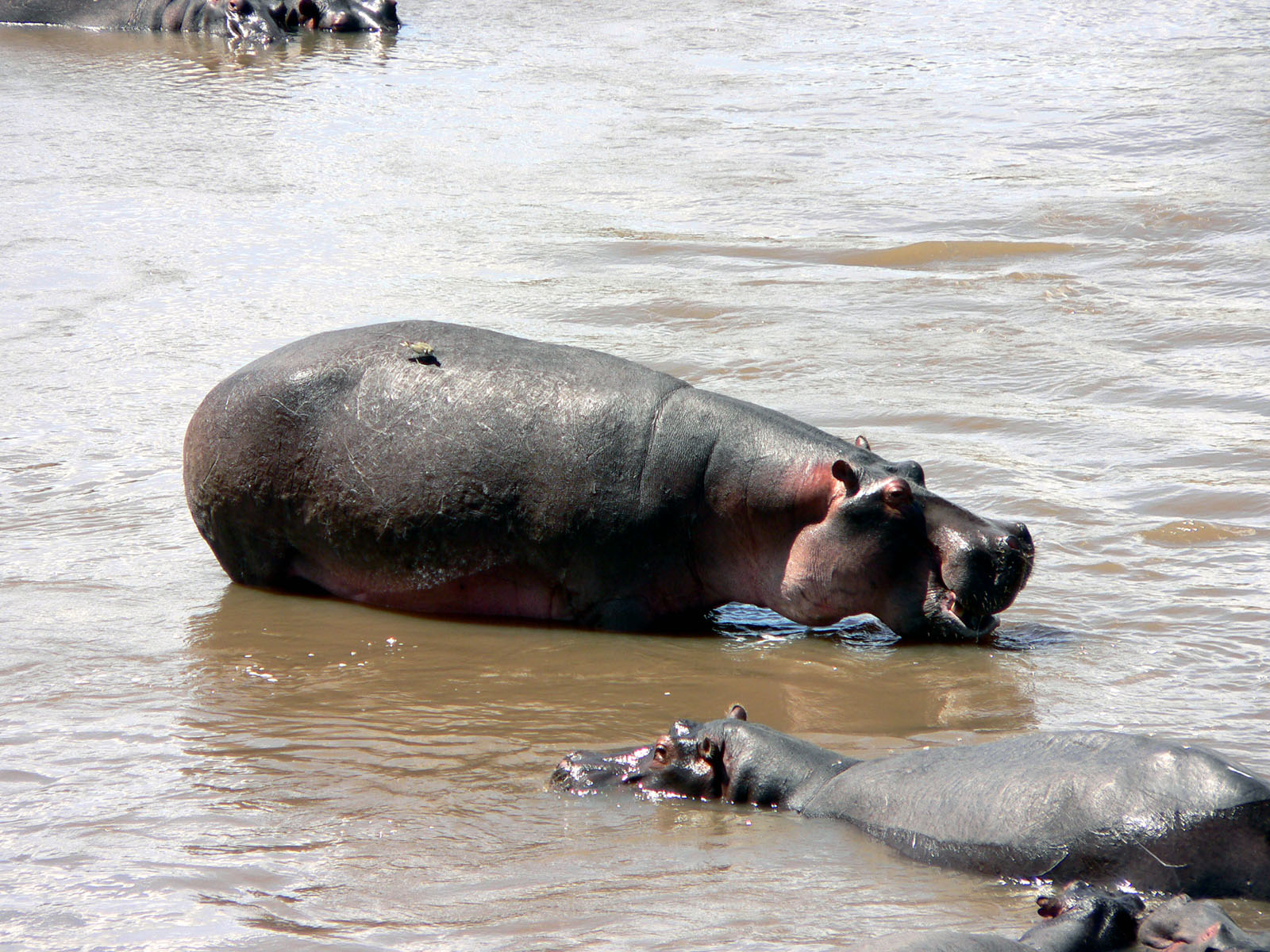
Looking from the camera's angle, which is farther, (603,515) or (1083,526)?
(1083,526)

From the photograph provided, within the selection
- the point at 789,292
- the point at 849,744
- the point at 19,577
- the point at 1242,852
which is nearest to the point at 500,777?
the point at 849,744

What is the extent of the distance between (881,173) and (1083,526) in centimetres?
694

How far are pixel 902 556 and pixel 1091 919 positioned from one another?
7.31ft

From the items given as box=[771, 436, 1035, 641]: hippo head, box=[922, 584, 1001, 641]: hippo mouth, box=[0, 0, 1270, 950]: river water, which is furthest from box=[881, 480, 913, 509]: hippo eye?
box=[0, 0, 1270, 950]: river water

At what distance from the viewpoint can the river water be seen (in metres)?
3.56

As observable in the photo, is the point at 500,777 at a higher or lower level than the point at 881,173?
lower

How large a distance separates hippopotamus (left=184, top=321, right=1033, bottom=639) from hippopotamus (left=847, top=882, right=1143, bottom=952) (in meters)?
2.01

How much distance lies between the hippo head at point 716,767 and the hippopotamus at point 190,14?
694 inches

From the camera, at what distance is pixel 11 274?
380 inches

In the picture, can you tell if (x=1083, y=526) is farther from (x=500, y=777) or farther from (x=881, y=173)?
(x=881, y=173)

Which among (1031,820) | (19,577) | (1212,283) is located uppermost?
(1212,283)

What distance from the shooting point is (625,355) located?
8.01m

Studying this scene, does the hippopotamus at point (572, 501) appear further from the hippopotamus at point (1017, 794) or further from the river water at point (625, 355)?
the hippopotamus at point (1017, 794)

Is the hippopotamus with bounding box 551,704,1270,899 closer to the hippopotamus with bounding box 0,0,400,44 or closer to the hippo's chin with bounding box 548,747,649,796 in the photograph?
the hippo's chin with bounding box 548,747,649,796
